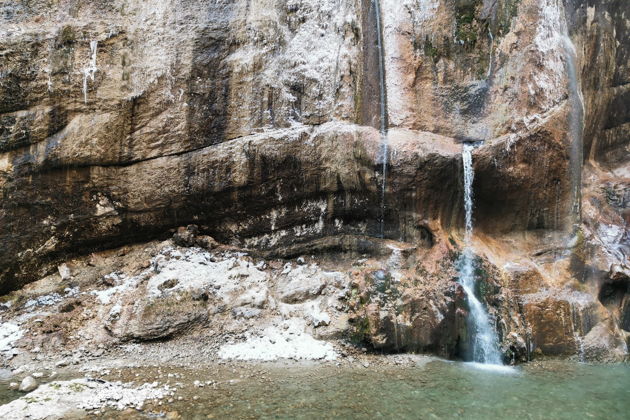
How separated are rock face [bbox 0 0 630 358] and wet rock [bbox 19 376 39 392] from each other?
11.8 ft

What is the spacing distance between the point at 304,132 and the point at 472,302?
515cm

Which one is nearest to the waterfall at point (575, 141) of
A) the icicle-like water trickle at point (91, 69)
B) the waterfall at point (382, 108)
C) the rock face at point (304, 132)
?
the rock face at point (304, 132)

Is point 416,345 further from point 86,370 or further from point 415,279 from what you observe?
point 86,370

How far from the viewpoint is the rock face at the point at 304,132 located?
31.6ft

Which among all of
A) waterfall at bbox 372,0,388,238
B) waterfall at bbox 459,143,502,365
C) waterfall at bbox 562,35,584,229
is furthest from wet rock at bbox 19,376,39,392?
waterfall at bbox 562,35,584,229

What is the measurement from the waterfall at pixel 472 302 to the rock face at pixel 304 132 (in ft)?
0.76

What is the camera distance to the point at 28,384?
675 centimetres

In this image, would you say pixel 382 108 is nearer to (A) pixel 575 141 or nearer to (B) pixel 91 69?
(A) pixel 575 141

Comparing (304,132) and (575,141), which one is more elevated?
(304,132)

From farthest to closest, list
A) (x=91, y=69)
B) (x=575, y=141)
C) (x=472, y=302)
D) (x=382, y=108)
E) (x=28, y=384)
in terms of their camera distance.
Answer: (x=382, y=108)
(x=575, y=141)
(x=91, y=69)
(x=472, y=302)
(x=28, y=384)

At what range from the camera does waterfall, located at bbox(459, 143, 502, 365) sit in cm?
860

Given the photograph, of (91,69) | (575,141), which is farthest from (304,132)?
(575,141)

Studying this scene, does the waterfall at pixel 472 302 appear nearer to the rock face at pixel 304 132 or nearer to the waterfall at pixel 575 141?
the rock face at pixel 304 132

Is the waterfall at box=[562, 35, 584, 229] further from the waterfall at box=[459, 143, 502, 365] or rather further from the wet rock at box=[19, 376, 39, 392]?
the wet rock at box=[19, 376, 39, 392]
